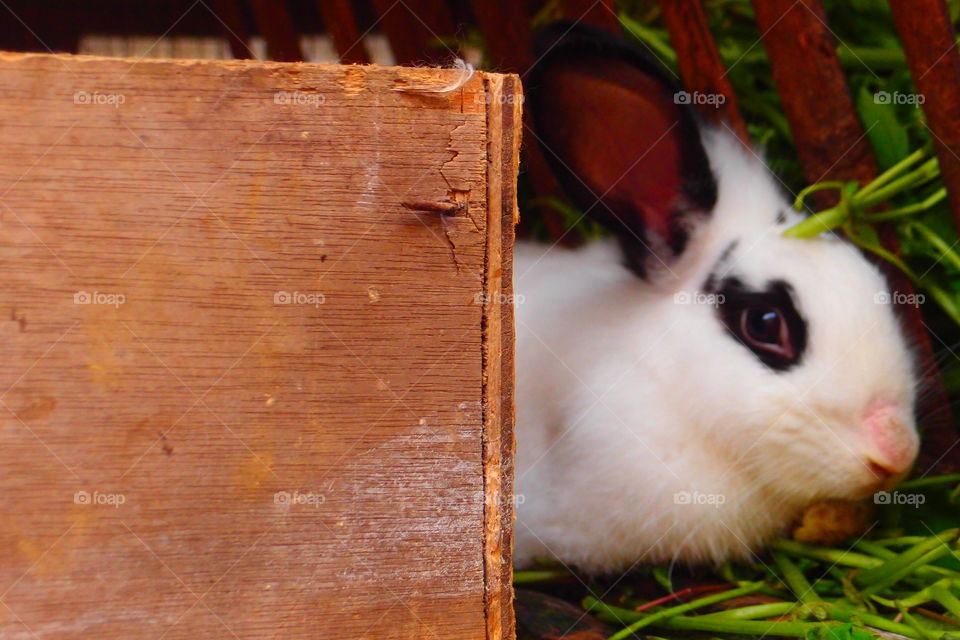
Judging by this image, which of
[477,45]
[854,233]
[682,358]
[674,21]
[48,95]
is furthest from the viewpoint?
[477,45]

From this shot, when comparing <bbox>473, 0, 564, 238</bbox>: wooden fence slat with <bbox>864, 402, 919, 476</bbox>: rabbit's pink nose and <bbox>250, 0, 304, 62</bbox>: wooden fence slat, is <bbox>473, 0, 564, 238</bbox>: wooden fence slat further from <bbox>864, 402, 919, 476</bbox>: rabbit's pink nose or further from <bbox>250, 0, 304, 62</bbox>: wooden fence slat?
<bbox>864, 402, 919, 476</bbox>: rabbit's pink nose

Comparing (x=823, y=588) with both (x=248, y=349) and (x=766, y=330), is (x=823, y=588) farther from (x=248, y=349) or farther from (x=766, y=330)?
(x=248, y=349)

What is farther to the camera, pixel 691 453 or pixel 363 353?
pixel 691 453

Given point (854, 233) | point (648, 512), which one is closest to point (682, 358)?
point (648, 512)

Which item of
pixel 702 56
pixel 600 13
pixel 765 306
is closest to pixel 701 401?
pixel 765 306

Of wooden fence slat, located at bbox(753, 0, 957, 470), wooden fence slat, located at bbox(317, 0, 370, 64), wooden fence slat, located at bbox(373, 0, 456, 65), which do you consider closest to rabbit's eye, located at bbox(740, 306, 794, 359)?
wooden fence slat, located at bbox(753, 0, 957, 470)

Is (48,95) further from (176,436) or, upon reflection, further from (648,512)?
(648,512)
